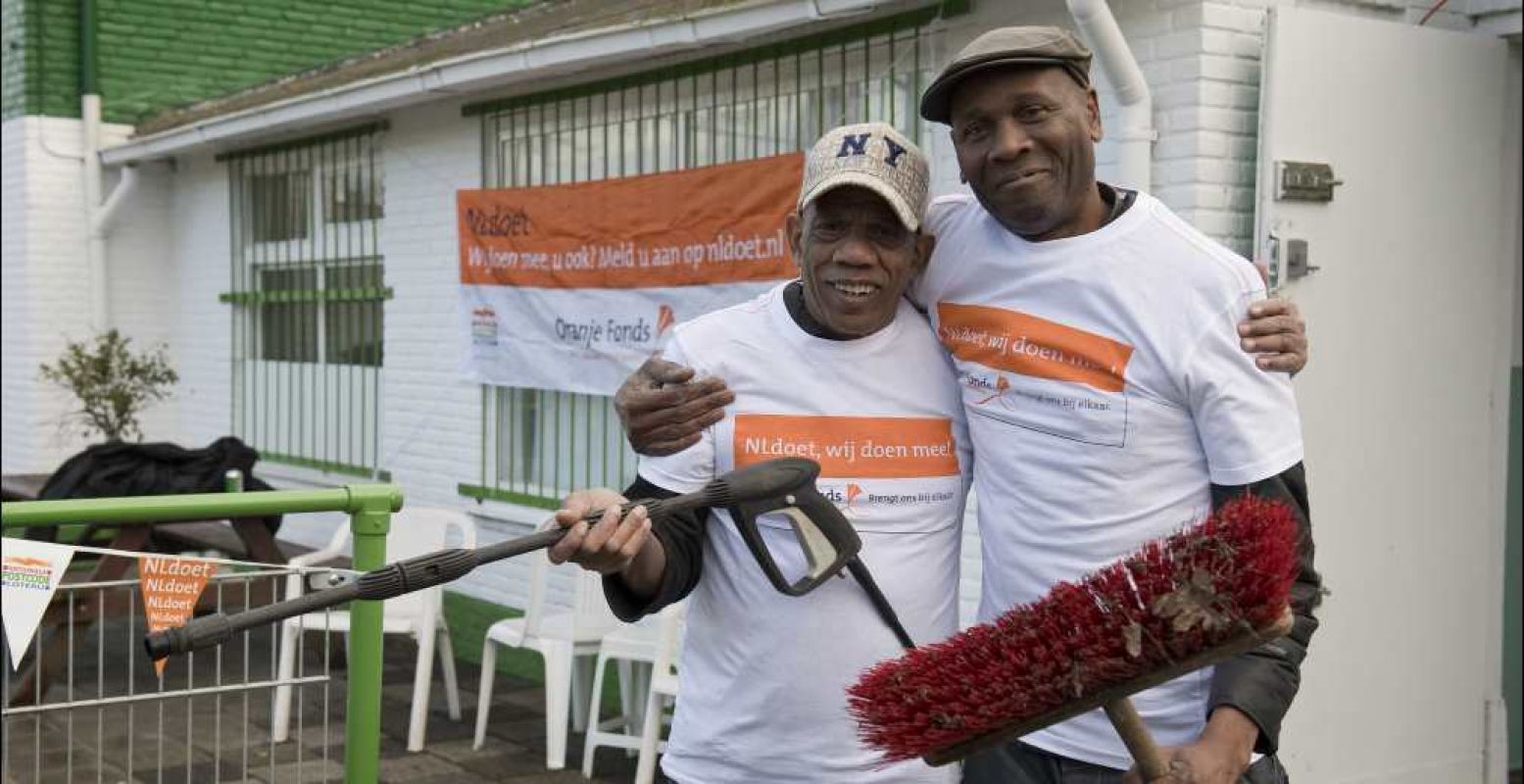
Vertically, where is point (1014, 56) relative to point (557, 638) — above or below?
above

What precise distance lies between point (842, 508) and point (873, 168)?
1.61ft

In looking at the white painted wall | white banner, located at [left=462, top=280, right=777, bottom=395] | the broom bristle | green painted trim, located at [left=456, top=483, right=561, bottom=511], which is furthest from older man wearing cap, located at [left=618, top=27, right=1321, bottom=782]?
the white painted wall

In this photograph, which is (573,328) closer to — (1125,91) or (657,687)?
(657,687)

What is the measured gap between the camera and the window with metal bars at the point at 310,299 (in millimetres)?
9742

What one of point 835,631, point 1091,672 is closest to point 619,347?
point 835,631

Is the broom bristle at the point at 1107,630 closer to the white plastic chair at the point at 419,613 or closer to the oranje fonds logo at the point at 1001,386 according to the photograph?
the oranje fonds logo at the point at 1001,386

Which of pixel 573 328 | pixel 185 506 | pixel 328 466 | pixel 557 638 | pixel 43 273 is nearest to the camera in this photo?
pixel 185 506

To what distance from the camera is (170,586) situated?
12.0 feet

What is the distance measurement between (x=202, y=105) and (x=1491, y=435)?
948cm

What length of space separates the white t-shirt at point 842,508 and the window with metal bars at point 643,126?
3592mm

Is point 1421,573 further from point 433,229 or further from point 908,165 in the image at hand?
point 433,229

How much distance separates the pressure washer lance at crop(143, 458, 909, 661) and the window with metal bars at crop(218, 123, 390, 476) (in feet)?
24.0

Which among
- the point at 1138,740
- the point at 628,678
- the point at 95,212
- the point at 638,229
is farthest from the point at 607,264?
the point at 95,212

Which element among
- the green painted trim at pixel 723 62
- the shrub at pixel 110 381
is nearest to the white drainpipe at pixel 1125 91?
the green painted trim at pixel 723 62
